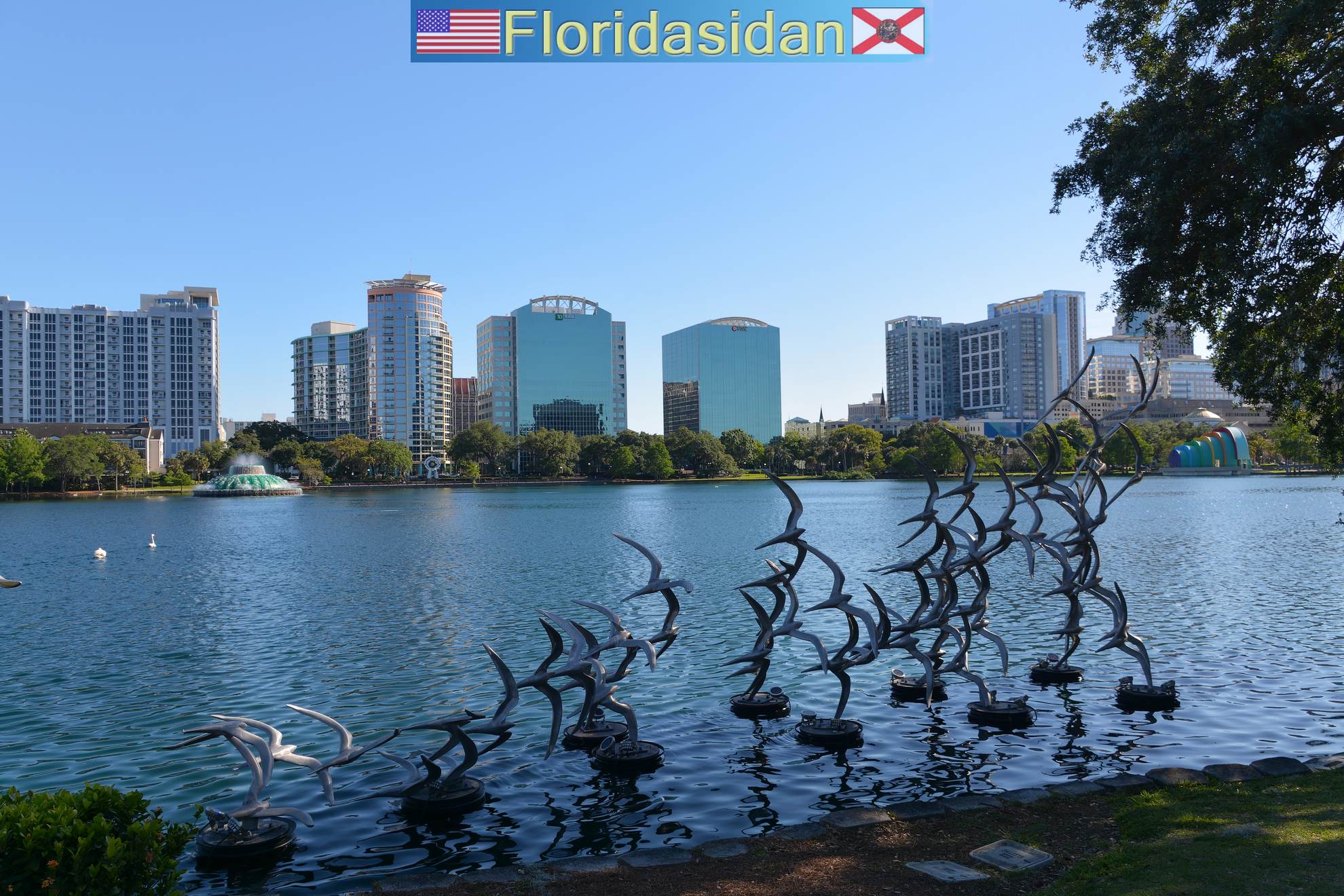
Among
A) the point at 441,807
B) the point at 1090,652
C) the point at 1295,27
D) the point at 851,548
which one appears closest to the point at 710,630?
the point at 1090,652

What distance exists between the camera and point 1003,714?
17.0 meters

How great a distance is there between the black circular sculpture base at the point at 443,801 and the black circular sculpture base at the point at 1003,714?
9.69 m

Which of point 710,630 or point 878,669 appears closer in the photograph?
point 878,669

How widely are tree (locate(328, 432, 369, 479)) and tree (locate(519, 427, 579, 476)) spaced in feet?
113

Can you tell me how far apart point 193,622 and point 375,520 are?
54.5 m

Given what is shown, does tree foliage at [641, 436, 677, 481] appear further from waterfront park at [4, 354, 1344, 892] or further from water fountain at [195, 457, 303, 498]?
waterfront park at [4, 354, 1344, 892]

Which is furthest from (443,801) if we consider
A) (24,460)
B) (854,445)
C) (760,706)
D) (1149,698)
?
(854,445)

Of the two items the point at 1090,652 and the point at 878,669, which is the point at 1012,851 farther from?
the point at 1090,652

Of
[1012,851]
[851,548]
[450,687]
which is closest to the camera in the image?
[1012,851]

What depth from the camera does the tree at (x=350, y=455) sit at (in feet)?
597

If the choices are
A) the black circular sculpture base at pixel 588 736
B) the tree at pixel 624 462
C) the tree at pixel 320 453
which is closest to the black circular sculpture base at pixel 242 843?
the black circular sculpture base at pixel 588 736

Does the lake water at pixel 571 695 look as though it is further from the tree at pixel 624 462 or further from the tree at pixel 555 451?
A: the tree at pixel 555 451

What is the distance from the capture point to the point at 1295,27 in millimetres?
12945

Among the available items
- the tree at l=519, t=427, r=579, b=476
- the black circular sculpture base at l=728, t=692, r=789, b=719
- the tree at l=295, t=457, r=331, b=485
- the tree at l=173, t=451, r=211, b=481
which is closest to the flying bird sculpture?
the black circular sculpture base at l=728, t=692, r=789, b=719
